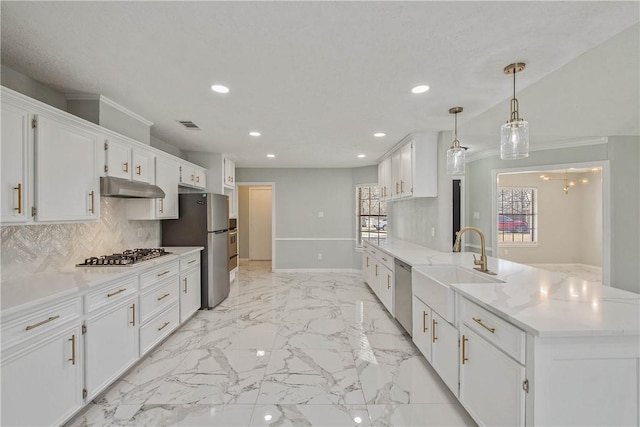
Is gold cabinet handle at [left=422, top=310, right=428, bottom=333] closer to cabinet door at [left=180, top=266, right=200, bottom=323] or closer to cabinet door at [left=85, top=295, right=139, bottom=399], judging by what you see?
cabinet door at [left=85, top=295, right=139, bottom=399]

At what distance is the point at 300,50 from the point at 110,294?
2235 millimetres

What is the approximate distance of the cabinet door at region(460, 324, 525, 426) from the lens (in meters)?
1.29

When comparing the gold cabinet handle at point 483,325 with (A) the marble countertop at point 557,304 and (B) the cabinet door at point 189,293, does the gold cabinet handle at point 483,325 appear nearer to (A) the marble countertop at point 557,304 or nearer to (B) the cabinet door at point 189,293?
(A) the marble countertop at point 557,304

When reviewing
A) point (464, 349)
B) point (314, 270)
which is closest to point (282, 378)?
point (464, 349)

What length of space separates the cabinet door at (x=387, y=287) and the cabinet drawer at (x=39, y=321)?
305 centimetres

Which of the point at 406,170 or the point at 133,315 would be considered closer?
the point at 133,315

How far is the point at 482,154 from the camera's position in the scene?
17.0ft

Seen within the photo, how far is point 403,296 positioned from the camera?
307cm

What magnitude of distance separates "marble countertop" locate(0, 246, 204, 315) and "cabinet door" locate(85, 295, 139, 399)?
26 cm

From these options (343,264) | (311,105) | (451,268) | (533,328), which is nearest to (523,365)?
(533,328)

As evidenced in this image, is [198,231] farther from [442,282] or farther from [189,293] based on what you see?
[442,282]

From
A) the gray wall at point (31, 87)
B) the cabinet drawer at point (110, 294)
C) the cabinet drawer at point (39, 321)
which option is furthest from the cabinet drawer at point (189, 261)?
the gray wall at point (31, 87)

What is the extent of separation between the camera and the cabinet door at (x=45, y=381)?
1.41m

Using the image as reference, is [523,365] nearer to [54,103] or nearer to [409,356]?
[409,356]
